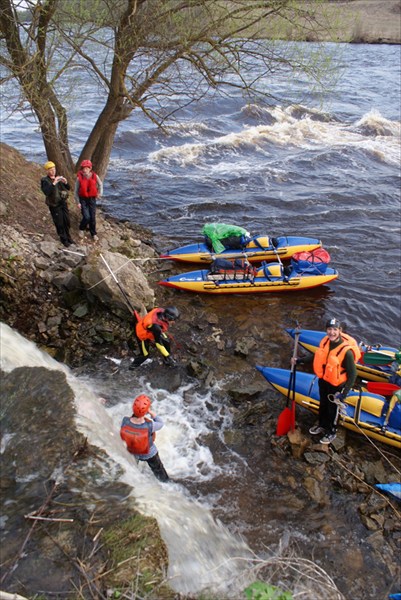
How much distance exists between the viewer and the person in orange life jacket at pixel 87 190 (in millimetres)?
8984

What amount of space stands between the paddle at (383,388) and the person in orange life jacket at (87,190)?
606cm

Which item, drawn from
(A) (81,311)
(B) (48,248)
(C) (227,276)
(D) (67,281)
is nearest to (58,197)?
(B) (48,248)

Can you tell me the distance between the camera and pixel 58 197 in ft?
28.1

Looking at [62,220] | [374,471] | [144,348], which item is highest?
[62,220]

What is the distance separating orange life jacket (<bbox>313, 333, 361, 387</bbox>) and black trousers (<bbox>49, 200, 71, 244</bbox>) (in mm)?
5499

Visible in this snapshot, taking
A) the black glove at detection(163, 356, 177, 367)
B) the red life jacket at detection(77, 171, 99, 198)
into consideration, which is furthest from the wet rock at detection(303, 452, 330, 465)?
the red life jacket at detection(77, 171, 99, 198)

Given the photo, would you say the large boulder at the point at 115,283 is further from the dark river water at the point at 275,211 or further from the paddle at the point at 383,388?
the paddle at the point at 383,388

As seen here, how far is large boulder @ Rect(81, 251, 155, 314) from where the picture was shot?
803 cm

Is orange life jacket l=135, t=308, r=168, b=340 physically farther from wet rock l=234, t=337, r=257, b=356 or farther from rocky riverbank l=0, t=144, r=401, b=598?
wet rock l=234, t=337, r=257, b=356

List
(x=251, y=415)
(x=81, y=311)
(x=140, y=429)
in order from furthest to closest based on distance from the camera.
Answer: (x=81, y=311) → (x=251, y=415) → (x=140, y=429)

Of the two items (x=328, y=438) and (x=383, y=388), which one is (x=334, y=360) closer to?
(x=328, y=438)

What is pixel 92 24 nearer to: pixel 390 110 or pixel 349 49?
pixel 390 110

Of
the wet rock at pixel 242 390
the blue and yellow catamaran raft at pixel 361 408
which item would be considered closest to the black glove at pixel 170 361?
the wet rock at pixel 242 390

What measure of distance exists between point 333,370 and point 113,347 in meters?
3.72
